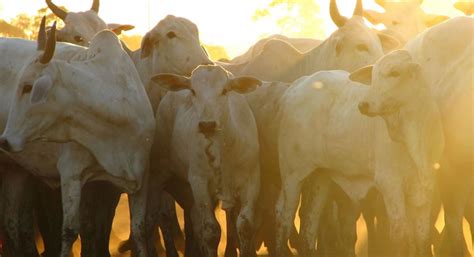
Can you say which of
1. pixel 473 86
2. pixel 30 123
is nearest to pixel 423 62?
pixel 473 86

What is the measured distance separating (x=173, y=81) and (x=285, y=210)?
5.08ft

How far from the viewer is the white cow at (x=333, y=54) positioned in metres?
11.8

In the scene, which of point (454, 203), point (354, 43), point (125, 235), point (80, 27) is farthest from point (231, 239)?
point (80, 27)

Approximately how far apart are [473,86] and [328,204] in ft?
6.88

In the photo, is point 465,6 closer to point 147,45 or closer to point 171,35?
point 171,35

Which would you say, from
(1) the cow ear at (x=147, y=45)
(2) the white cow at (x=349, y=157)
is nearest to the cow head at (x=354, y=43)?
(2) the white cow at (x=349, y=157)

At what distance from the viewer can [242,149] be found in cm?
995

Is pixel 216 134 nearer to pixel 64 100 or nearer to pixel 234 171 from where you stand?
pixel 234 171

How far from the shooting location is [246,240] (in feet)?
32.5

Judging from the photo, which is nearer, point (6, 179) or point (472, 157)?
point (472, 157)

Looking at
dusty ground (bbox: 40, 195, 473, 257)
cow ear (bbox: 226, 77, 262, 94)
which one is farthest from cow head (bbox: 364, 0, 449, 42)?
cow ear (bbox: 226, 77, 262, 94)

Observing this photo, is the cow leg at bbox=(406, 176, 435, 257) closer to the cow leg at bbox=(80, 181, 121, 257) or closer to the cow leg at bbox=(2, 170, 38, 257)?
the cow leg at bbox=(80, 181, 121, 257)

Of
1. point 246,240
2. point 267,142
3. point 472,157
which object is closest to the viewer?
point 472,157

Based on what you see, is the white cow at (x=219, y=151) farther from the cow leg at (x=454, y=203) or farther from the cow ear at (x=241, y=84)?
the cow leg at (x=454, y=203)
